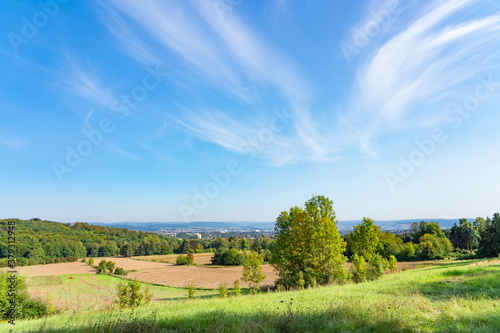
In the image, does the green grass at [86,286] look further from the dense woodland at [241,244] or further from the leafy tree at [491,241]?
the leafy tree at [491,241]

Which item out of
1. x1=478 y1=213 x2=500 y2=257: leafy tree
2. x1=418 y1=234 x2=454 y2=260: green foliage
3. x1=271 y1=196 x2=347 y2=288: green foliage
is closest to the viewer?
x1=271 y1=196 x2=347 y2=288: green foliage

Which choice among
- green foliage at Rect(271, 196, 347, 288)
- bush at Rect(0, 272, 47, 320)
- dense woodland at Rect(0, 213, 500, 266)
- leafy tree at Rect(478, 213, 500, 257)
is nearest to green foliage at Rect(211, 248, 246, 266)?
dense woodland at Rect(0, 213, 500, 266)

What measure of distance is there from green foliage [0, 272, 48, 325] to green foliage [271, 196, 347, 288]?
75.3 ft

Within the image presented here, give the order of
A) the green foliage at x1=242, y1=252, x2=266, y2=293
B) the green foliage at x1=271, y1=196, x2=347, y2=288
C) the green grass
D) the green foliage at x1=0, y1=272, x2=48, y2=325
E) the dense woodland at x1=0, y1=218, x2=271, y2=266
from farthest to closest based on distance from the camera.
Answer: the dense woodland at x1=0, y1=218, x2=271, y2=266 < the green grass < the green foliage at x1=242, y1=252, x2=266, y2=293 < the green foliage at x1=271, y1=196, x2=347, y2=288 < the green foliage at x1=0, y1=272, x2=48, y2=325

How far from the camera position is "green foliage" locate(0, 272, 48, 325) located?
715 inches

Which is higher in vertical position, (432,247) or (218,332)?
(218,332)

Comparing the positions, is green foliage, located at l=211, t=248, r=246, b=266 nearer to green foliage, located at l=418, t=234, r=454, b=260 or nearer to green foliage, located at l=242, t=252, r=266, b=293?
green foliage, located at l=242, t=252, r=266, b=293

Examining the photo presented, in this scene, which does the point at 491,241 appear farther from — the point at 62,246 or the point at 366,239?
the point at 62,246

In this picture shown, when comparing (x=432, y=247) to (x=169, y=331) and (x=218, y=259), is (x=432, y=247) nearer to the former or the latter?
(x=218, y=259)

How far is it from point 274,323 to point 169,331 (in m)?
1.97

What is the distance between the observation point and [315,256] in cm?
2642

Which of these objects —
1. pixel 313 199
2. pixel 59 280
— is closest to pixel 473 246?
pixel 313 199

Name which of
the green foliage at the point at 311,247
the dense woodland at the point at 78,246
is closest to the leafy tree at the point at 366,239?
the green foliage at the point at 311,247

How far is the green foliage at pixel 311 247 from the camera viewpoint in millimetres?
25297
